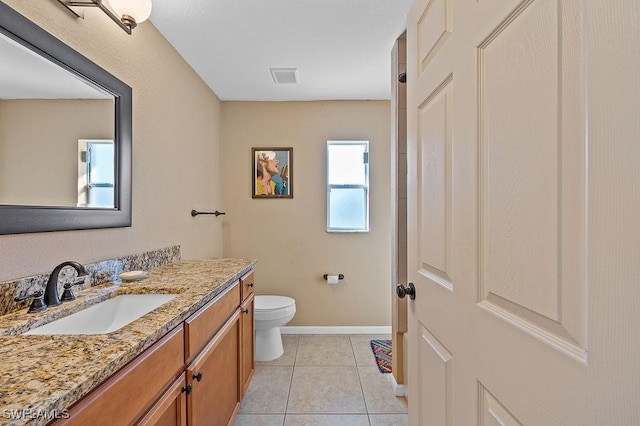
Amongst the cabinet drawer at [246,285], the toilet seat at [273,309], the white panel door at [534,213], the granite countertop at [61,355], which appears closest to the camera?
the white panel door at [534,213]

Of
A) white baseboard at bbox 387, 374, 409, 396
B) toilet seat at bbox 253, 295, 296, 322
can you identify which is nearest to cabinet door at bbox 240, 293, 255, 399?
toilet seat at bbox 253, 295, 296, 322

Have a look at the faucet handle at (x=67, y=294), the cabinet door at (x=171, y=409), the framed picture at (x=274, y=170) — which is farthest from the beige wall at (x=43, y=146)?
the framed picture at (x=274, y=170)

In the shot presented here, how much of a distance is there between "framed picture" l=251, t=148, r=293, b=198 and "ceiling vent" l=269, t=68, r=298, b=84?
2.18 feet

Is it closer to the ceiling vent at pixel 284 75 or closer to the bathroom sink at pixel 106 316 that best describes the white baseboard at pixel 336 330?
the bathroom sink at pixel 106 316

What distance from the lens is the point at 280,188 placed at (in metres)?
3.02

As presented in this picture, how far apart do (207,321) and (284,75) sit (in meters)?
2.02

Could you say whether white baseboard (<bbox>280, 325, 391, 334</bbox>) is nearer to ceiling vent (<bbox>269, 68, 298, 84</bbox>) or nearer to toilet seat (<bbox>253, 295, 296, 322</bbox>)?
toilet seat (<bbox>253, 295, 296, 322</bbox>)

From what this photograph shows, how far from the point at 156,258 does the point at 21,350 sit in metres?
1.16

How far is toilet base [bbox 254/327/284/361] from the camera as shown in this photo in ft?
8.10

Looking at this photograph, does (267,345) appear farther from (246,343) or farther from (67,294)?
(67,294)

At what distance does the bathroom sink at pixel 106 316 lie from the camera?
0.98 meters

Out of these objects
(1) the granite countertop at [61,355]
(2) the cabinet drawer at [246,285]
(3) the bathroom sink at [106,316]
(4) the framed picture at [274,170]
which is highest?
(4) the framed picture at [274,170]

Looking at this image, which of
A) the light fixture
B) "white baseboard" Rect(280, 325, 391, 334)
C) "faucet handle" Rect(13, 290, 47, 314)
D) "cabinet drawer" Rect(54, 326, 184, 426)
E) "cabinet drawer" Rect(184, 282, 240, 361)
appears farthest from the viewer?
"white baseboard" Rect(280, 325, 391, 334)

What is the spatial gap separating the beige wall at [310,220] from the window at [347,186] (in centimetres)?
7
